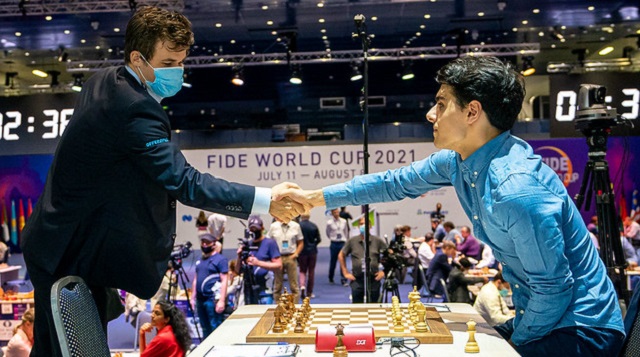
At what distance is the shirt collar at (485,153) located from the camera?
206 cm

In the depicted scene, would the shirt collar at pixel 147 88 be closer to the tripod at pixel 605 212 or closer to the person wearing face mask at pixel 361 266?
the tripod at pixel 605 212

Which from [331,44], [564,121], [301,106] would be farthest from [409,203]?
[301,106]

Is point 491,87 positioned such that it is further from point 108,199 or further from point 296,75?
point 296,75

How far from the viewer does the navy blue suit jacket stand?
1.94m

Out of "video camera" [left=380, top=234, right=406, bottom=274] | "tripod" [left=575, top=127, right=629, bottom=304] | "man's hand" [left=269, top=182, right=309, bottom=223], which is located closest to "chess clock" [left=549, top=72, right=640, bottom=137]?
"video camera" [left=380, top=234, right=406, bottom=274]

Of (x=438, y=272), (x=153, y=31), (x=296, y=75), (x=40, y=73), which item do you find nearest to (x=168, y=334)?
(x=153, y=31)

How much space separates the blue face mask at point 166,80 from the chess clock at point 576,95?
1233 cm

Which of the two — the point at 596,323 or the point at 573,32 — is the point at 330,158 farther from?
the point at 596,323

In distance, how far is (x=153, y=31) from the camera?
6.81ft

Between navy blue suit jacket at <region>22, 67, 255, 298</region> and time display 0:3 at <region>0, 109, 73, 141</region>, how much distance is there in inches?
494

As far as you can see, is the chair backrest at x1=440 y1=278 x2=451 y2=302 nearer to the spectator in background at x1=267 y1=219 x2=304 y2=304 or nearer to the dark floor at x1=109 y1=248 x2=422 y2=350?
the dark floor at x1=109 y1=248 x2=422 y2=350

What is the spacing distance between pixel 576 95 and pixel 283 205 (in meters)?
12.5

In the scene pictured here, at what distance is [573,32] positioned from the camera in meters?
15.8

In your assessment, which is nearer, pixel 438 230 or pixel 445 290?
pixel 445 290
